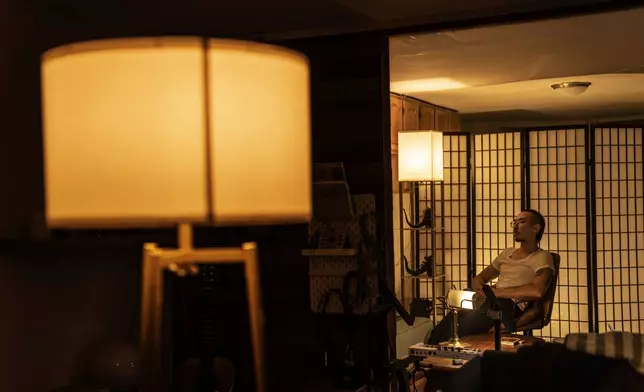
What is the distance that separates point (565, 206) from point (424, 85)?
1685 millimetres

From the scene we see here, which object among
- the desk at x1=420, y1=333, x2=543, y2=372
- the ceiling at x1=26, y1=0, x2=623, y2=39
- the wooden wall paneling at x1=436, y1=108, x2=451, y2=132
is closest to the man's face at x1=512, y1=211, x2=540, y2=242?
the desk at x1=420, y1=333, x2=543, y2=372

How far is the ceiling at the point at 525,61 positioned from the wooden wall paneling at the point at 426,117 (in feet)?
0.29

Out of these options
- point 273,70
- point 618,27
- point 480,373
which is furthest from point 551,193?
point 273,70

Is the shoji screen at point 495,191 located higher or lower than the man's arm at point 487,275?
higher

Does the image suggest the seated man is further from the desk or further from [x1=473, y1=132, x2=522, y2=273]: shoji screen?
[x1=473, y1=132, x2=522, y2=273]: shoji screen

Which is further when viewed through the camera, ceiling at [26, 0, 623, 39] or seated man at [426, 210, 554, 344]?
seated man at [426, 210, 554, 344]

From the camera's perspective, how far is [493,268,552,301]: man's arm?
4.87 meters

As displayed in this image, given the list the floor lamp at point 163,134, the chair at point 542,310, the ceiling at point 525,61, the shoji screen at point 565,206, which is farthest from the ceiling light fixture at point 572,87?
the floor lamp at point 163,134

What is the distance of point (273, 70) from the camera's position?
1.04 m

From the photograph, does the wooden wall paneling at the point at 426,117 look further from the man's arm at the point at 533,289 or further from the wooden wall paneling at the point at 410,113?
the man's arm at the point at 533,289

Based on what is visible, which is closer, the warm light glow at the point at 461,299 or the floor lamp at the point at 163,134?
the floor lamp at the point at 163,134

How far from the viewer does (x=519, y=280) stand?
5.16m

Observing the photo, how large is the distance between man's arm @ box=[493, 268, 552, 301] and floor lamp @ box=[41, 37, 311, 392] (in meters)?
4.18

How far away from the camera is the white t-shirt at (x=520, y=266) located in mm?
5027
